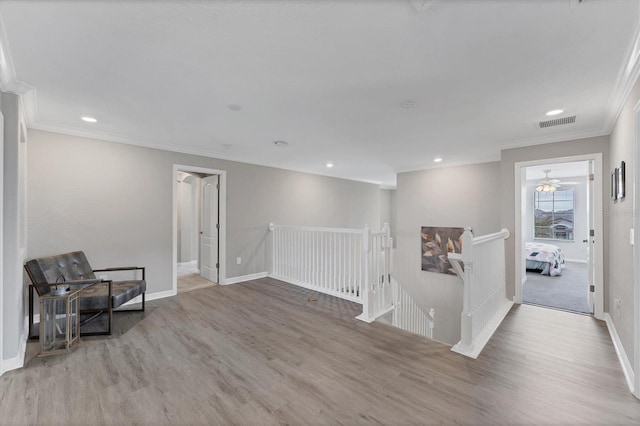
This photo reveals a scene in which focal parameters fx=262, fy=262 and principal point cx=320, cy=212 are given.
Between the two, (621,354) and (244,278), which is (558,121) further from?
(244,278)

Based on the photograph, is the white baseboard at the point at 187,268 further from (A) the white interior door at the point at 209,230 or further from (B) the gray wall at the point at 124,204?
(B) the gray wall at the point at 124,204

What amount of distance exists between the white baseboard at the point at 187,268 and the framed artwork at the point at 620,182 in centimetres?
690

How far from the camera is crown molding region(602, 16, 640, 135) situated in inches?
70.8

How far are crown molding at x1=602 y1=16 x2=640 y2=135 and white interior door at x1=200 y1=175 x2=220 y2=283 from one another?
17.2ft

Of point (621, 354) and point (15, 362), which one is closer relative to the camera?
point (15, 362)

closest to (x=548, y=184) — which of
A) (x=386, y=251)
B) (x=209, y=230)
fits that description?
(x=386, y=251)

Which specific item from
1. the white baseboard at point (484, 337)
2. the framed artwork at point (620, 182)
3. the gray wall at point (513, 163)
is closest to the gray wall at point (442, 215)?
the gray wall at point (513, 163)

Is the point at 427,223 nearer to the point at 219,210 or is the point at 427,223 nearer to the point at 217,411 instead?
the point at 219,210

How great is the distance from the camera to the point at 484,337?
113 inches

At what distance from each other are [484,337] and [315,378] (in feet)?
6.49

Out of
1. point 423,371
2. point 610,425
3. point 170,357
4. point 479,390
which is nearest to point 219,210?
point 170,357

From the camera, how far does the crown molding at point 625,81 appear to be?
180 centimetres

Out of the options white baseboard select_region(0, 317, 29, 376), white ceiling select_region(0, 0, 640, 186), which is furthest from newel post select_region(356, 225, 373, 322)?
white baseboard select_region(0, 317, 29, 376)

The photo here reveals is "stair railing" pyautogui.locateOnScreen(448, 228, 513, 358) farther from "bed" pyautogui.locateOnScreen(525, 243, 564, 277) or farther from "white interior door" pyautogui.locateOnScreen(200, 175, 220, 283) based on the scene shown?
"white interior door" pyautogui.locateOnScreen(200, 175, 220, 283)
